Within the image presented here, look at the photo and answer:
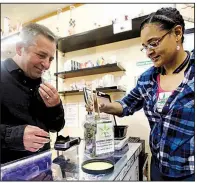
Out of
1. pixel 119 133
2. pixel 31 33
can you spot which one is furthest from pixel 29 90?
pixel 119 133

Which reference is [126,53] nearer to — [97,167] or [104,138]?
[104,138]

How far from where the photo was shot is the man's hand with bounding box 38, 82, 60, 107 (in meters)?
0.85

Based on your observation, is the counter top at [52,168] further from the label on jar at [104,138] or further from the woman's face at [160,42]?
the woman's face at [160,42]

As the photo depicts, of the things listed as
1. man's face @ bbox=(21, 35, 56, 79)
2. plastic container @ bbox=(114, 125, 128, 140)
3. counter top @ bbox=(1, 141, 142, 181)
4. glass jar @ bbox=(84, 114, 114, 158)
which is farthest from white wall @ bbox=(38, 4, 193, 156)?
counter top @ bbox=(1, 141, 142, 181)

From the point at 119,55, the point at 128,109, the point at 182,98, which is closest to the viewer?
the point at 182,98

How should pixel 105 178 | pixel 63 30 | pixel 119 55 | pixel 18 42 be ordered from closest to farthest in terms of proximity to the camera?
1. pixel 105 178
2. pixel 18 42
3. pixel 119 55
4. pixel 63 30

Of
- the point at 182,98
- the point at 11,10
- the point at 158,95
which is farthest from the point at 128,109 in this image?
the point at 11,10

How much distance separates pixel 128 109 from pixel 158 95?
0.28 meters

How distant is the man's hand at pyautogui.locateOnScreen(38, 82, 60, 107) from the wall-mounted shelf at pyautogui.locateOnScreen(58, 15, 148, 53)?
2.65ft

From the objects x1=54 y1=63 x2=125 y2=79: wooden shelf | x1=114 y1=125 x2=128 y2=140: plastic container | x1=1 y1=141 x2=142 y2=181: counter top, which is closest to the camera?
x1=1 y1=141 x2=142 y2=181: counter top

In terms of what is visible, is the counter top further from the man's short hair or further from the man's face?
the man's short hair

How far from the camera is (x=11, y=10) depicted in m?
0.94

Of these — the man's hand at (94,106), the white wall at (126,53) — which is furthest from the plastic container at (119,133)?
the white wall at (126,53)

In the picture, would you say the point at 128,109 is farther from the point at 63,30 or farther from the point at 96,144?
the point at 63,30
